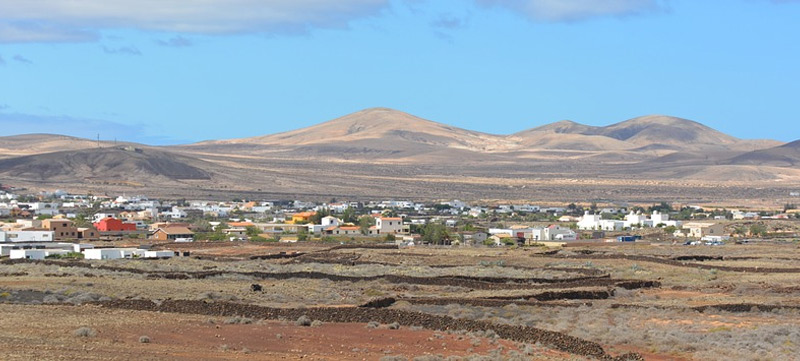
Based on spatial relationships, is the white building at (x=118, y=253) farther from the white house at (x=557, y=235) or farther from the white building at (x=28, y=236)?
the white house at (x=557, y=235)

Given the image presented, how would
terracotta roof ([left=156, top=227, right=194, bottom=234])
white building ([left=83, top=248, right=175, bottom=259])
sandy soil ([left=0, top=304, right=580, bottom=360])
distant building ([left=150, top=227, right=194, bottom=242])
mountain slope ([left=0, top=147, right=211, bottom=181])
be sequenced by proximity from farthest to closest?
1. mountain slope ([left=0, top=147, right=211, bottom=181])
2. terracotta roof ([left=156, top=227, right=194, bottom=234])
3. distant building ([left=150, top=227, right=194, bottom=242])
4. white building ([left=83, top=248, right=175, bottom=259])
5. sandy soil ([left=0, top=304, right=580, bottom=360])

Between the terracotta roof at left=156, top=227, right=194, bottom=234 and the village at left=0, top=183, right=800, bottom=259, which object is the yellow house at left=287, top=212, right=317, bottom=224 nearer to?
the village at left=0, top=183, right=800, bottom=259

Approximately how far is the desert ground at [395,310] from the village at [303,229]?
12.9 metres

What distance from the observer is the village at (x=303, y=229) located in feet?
208

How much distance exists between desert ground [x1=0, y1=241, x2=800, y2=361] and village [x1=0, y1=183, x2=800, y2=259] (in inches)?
508

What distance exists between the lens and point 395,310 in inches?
1122

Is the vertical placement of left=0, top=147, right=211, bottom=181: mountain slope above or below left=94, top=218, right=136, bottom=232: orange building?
above

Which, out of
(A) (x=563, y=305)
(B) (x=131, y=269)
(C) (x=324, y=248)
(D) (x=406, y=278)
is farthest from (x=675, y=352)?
(C) (x=324, y=248)

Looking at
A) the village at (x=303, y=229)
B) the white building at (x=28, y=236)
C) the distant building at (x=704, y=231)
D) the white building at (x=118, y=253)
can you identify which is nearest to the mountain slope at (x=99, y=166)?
the village at (x=303, y=229)

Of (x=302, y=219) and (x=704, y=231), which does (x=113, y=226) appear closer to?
(x=302, y=219)

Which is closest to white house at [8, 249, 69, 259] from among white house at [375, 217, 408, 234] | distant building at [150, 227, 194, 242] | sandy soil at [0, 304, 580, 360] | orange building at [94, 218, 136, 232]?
distant building at [150, 227, 194, 242]

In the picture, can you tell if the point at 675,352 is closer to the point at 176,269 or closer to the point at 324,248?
the point at 176,269

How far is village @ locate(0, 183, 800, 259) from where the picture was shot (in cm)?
6341

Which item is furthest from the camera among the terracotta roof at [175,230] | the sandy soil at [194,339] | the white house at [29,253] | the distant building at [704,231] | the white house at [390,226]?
the distant building at [704,231]
